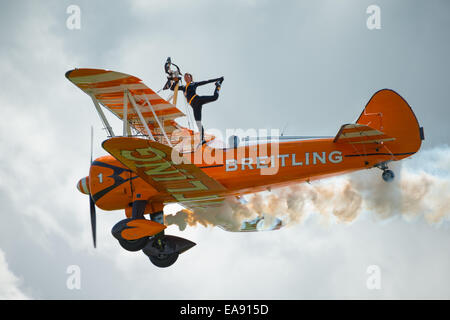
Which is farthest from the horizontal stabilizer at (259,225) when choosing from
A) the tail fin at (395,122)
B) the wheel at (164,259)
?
the tail fin at (395,122)

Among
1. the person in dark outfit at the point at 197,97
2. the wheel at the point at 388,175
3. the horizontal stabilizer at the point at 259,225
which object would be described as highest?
the person in dark outfit at the point at 197,97

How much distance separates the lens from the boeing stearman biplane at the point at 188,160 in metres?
9.77

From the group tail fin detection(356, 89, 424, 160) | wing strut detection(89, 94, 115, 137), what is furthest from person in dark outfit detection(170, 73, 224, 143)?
tail fin detection(356, 89, 424, 160)

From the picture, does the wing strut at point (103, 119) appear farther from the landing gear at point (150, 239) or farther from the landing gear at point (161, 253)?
the landing gear at point (161, 253)

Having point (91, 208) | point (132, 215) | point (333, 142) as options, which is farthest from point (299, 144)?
point (91, 208)

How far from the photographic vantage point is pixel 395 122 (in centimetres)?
991

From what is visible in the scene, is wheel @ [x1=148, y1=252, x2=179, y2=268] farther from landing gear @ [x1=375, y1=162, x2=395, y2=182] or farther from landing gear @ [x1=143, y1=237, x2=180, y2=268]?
landing gear @ [x1=375, y1=162, x2=395, y2=182]

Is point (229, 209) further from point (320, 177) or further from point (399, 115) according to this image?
point (399, 115)

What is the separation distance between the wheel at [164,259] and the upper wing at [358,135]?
421 centimetres

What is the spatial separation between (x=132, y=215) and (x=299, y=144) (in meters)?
3.47

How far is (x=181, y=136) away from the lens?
11812 millimetres

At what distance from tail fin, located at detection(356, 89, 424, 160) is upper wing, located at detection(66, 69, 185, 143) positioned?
3928 millimetres

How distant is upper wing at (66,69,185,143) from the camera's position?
10172 millimetres

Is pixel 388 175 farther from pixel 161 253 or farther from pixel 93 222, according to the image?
pixel 93 222
